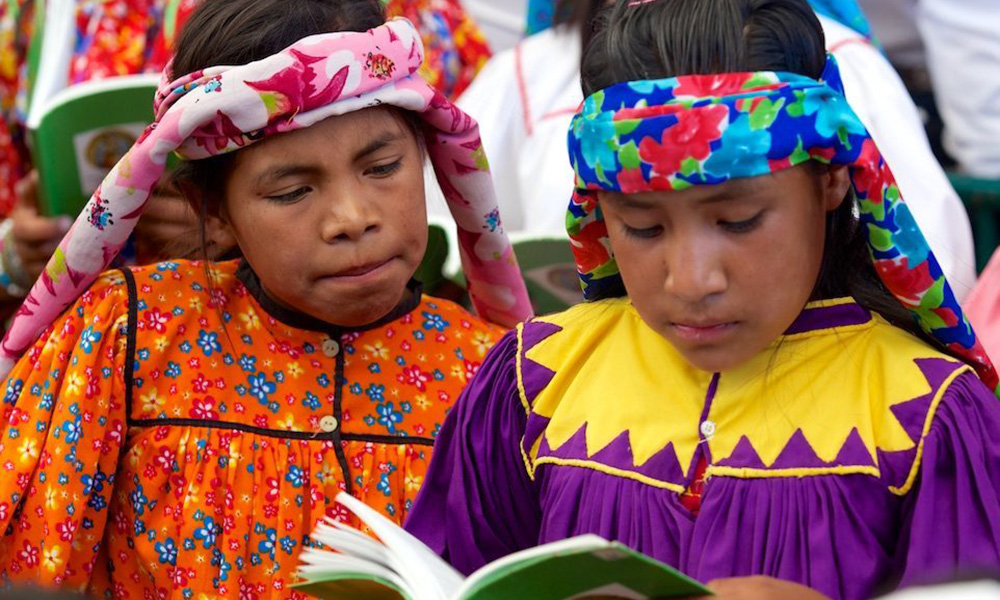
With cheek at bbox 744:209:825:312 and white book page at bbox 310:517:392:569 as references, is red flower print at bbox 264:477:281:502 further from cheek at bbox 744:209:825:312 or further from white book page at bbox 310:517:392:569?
cheek at bbox 744:209:825:312

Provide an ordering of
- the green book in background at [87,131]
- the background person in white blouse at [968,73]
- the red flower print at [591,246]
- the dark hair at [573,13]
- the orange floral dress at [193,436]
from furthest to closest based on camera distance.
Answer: the dark hair at [573,13], the background person in white blouse at [968,73], the green book in background at [87,131], the orange floral dress at [193,436], the red flower print at [591,246]

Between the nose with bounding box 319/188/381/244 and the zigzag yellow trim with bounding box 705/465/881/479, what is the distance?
0.65 meters

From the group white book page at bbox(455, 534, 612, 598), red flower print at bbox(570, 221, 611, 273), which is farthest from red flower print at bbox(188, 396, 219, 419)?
white book page at bbox(455, 534, 612, 598)

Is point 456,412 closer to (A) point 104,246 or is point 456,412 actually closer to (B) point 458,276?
(A) point 104,246

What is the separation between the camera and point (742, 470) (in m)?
1.59

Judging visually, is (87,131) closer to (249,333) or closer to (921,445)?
(249,333)

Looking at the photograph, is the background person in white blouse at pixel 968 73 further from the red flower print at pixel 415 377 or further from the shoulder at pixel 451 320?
the red flower print at pixel 415 377

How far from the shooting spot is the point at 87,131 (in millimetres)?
2867

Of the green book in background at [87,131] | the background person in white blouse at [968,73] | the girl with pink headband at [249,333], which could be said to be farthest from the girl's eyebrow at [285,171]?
the background person in white blouse at [968,73]

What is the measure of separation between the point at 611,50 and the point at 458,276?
1.26 meters

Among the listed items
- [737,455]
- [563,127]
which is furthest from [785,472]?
[563,127]

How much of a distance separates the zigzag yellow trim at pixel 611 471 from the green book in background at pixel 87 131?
1.41 m

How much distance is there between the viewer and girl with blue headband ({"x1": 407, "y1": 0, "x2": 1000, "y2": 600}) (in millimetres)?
1482

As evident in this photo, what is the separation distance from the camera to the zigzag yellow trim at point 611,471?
164 centimetres
